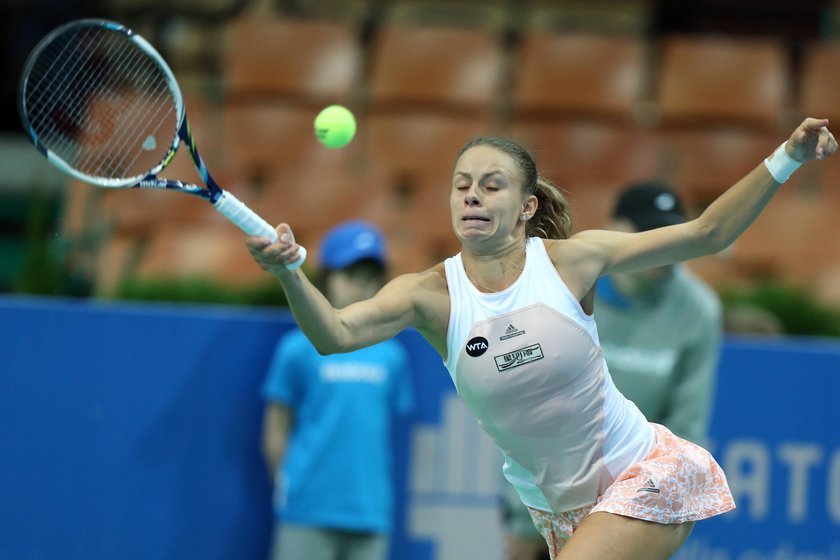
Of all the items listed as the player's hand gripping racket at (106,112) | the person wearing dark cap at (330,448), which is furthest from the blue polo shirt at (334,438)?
the player's hand gripping racket at (106,112)

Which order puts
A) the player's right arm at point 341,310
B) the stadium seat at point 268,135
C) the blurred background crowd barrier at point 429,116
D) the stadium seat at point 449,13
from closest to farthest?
the player's right arm at point 341,310 → the blurred background crowd barrier at point 429,116 → the stadium seat at point 268,135 → the stadium seat at point 449,13

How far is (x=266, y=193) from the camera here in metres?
8.19

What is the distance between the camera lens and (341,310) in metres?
3.15

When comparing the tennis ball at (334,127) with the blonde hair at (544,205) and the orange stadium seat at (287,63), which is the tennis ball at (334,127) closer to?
the blonde hair at (544,205)

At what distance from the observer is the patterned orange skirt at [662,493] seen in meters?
3.21

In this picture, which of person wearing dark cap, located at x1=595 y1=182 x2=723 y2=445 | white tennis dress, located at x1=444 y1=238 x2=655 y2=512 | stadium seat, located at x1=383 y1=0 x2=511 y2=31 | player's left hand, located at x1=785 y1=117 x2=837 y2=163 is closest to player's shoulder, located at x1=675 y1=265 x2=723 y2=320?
person wearing dark cap, located at x1=595 y1=182 x2=723 y2=445

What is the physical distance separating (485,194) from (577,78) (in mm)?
5680

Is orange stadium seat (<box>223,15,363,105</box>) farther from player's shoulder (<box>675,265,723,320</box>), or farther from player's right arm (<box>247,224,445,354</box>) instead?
player's right arm (<box>247,224,445,354</box>)

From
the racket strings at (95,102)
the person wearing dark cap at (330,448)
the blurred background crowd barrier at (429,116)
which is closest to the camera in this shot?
the racket strings at (95,102)

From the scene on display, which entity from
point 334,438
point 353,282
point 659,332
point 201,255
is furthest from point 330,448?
point 201,255

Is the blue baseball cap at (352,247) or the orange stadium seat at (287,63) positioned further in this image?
the orange stadium seat at (287,63)

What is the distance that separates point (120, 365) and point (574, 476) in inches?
93.9

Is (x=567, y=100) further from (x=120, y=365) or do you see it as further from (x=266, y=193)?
(x=120, y=365)

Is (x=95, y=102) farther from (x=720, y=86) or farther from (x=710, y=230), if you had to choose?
(x=720, y=86)
